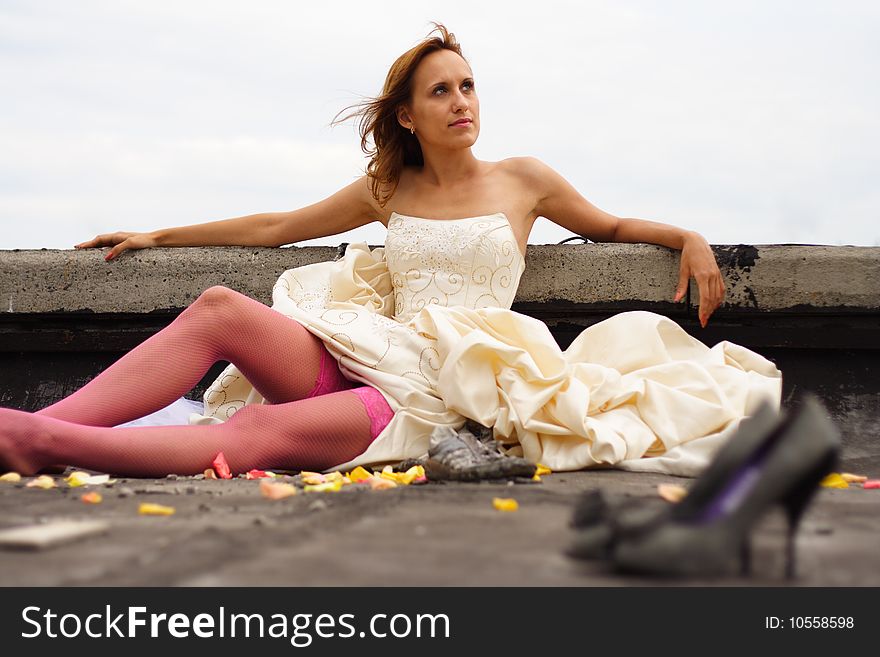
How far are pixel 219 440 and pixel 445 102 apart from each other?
163 cm

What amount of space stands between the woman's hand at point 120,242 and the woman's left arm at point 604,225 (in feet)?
5.53

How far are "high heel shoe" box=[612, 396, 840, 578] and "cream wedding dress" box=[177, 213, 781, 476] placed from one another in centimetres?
154

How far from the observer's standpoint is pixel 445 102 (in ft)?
11.9

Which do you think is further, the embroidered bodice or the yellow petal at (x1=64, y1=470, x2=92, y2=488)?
the embroidered bodice

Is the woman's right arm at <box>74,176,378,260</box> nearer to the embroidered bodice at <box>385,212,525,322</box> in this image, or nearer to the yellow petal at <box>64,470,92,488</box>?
the embroidered bodice at <box>385,212,525,322</box>

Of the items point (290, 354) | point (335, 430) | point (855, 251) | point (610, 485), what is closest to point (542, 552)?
point (610, 485)

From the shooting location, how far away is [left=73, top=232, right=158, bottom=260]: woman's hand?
3.99 m

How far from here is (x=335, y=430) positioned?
9.80ft

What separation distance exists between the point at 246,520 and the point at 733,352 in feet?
6.70

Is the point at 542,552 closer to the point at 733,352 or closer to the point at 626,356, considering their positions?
the point at 626,356

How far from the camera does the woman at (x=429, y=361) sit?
9.52 feet

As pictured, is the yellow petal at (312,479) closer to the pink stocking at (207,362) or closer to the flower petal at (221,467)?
the flower petal at (221,467)

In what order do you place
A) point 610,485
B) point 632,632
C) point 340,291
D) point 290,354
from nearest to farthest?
point 632,632
point 610,485
point 290,354
point 340,291

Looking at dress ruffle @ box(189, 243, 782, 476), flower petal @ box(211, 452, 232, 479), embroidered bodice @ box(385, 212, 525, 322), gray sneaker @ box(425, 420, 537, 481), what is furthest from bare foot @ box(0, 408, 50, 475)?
embroidered bodice @ box(385, 212, 525, 322)
